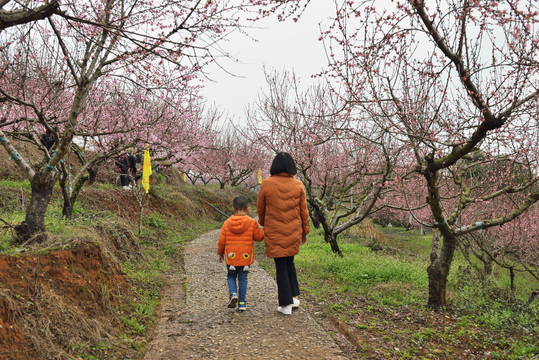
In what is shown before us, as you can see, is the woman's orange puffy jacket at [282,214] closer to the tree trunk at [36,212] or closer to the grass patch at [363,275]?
the grass patch at [363,275]

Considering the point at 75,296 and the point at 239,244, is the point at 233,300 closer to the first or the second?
the point at 239,244

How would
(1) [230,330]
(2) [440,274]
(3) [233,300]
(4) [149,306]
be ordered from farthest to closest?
(2) [440,274]
(4) [149,306]
(3) [233,300]
(1) [230,330]

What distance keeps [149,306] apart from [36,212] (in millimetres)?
1986

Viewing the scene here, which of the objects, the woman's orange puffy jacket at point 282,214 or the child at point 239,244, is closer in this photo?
the woman's orange puffy jacket at point 282,214

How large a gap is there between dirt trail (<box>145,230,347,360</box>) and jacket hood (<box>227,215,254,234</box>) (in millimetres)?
1150


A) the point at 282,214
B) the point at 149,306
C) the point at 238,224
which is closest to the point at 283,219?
the point at 282,214

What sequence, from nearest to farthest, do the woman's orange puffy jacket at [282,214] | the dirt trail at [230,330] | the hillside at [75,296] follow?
the hillside at [75,296] → the dirt trail at [230,330] → the woman's orange puffy jacket at [282,214]

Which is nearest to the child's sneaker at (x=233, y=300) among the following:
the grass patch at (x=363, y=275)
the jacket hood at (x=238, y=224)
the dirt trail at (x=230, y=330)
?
the dirt trail at (x=230, y=330)

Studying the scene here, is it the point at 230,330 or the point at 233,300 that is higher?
the point at 233,300

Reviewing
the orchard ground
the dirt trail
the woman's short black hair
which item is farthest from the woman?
the orchard ground

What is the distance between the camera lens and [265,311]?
4859 millimetres

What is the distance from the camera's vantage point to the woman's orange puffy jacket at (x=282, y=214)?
14.9 feet

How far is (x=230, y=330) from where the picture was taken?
4.23 m

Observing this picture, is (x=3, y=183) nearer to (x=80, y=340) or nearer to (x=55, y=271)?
(x=55, y=271)
